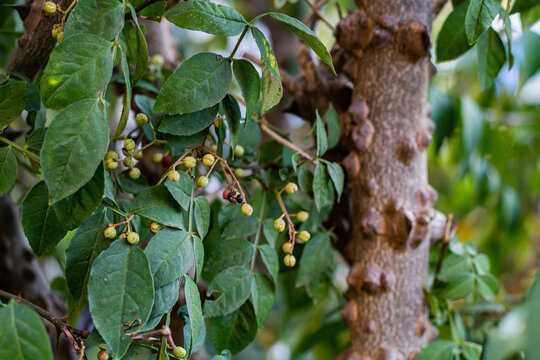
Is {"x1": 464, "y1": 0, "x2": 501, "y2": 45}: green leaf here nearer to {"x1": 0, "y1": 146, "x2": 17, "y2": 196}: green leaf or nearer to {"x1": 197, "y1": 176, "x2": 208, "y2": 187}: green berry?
{"x1": 197, "y1": 176, "x2": 208, "y2": 187}: green berry

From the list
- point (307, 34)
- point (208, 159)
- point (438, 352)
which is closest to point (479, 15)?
point (307, 34)

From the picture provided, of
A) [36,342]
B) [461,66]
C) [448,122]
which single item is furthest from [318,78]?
[461,66]

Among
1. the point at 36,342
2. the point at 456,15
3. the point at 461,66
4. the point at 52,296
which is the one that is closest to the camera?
the point at 36,342

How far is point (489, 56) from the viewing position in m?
0.54

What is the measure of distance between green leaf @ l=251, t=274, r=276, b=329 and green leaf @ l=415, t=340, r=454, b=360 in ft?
0.57

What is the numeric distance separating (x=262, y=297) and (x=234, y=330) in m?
0.04

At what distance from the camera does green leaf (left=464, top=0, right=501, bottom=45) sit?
38 centimetres

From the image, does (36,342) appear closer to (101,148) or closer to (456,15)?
(101,148)

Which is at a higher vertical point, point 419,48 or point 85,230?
point 419,48

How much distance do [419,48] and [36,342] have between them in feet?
1.54

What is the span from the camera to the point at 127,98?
1.15 ft

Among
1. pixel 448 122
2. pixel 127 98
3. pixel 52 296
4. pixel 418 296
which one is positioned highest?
pixel 127 98

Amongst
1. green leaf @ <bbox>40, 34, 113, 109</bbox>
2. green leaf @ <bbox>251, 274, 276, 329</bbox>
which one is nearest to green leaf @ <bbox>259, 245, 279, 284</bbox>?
green leaf @ <bbox>251, 274, 276, 329</bbox>

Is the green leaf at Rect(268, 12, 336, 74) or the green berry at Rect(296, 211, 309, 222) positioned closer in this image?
the green leaf at Rect(268, 12, 336, 74)
